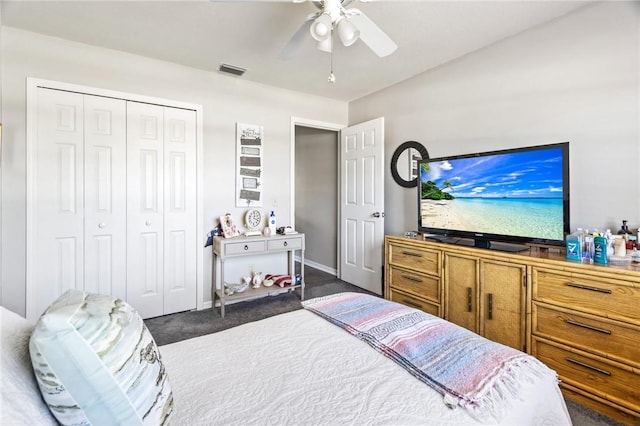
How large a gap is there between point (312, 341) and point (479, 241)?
1.82 meters

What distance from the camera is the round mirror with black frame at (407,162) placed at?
3322 millimetres

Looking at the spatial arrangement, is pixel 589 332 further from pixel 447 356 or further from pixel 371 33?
pixel 371 33

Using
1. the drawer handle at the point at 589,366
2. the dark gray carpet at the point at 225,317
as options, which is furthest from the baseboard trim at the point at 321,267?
the drawer handle at the point at 589,366

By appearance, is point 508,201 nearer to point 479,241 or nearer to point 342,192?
point 479,241

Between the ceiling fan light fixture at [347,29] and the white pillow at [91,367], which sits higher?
the ceiling fan light fixture at [347,29]

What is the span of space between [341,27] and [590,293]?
81.2 inches

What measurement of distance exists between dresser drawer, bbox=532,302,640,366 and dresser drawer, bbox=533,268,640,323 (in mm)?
49

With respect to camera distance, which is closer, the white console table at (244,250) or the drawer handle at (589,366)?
the drawer handle at (589,366)

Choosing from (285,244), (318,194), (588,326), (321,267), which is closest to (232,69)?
(285,244)

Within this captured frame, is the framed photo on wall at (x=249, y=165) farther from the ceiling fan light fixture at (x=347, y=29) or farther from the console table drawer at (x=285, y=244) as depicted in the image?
the ceiling fan light fixture at (x=347, y=29)

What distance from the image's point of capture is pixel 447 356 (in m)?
1.09

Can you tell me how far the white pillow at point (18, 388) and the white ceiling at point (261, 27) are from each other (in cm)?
203

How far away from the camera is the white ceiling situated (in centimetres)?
211

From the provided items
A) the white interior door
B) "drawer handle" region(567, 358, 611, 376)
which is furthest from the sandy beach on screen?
"drawer handle" region(567, 358, 611, 376)
